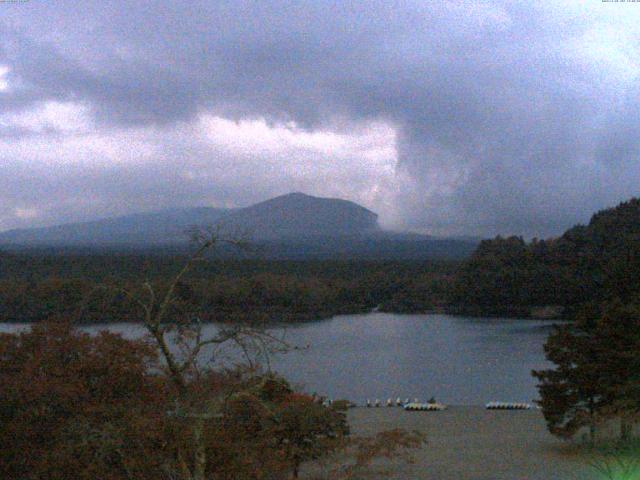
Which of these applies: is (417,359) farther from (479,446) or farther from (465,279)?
(465,279)

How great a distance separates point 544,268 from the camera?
50.4 metres

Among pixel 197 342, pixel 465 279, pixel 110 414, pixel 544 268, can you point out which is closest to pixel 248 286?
pixel 465 279

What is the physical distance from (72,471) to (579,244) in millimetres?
50959

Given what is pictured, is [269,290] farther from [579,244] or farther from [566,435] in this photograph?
[566,435]

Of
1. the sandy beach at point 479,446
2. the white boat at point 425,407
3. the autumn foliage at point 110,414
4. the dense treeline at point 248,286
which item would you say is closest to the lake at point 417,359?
the white boat at point 425,407

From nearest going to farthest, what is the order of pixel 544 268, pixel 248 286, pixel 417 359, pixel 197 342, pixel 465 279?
pixel 197 342, pixel 417 359, pixel 248 286, pixel 544 268, pixel 465 279

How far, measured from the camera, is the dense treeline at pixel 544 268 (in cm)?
4841

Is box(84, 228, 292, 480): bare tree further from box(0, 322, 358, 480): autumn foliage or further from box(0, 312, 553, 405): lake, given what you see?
box(0, 312, 553, 405): lake

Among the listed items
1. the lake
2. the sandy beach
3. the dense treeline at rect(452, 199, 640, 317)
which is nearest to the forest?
the dense treeline at rect(452, 199, 640, 317)

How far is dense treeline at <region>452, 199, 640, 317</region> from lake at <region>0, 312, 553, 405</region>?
3720mm

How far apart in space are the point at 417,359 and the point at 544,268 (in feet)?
72.2

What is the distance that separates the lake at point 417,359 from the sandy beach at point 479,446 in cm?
277

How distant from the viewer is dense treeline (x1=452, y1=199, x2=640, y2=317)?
48406mm

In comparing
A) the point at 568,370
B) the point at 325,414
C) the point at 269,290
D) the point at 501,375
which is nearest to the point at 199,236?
the point at 325,414
